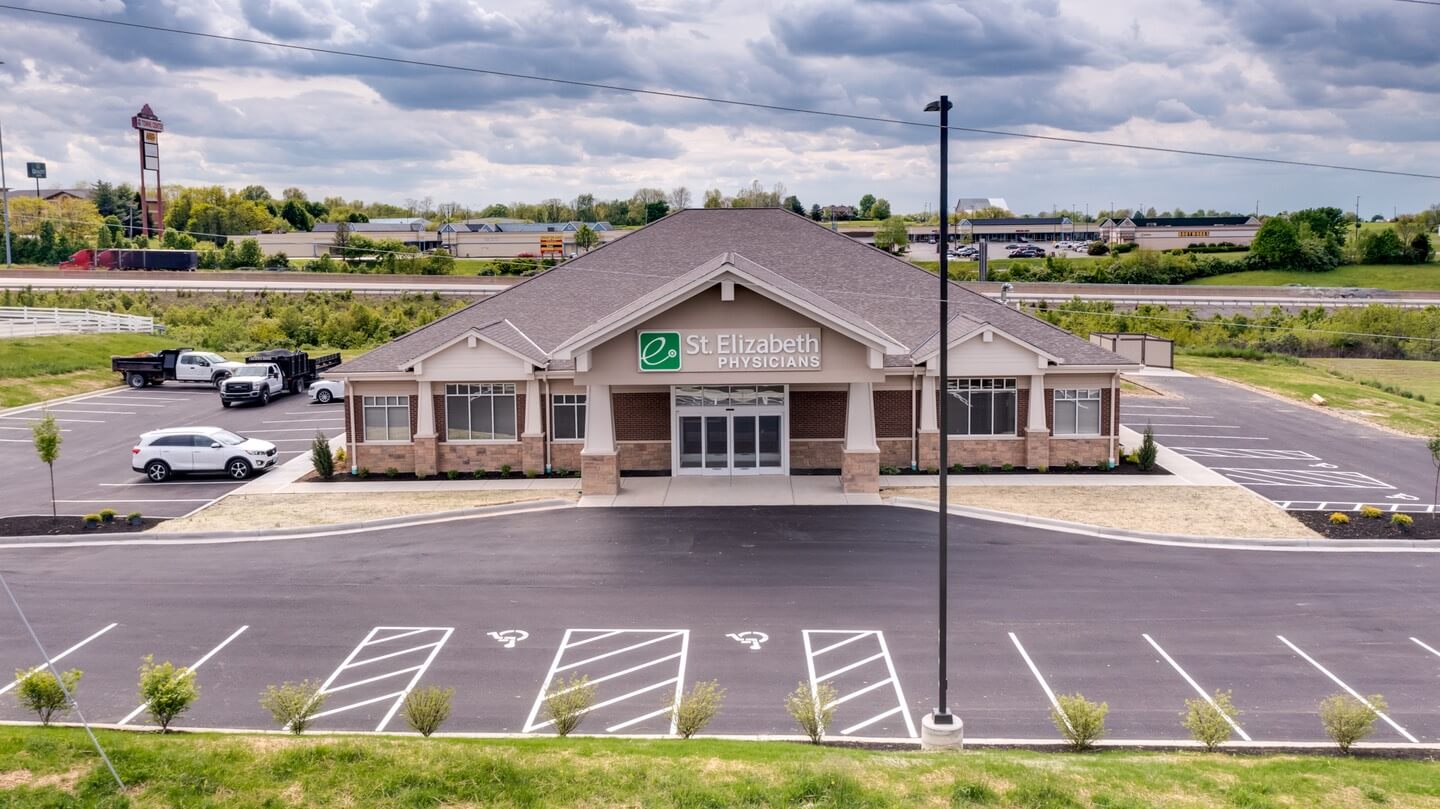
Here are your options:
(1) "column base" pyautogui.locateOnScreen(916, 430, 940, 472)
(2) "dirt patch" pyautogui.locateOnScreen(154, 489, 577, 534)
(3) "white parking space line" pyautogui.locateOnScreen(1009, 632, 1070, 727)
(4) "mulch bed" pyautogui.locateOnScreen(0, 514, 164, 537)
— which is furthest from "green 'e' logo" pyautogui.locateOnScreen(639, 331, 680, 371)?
(4) "mulch bed" pyautogui.locateOnScreen(0, 514, 164, 537)

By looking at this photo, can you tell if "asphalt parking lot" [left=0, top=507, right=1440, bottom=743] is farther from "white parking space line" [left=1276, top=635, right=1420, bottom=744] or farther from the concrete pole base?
the concrete pole base

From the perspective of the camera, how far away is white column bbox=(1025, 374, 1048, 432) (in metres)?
32.9

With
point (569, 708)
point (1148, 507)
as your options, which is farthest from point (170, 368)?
point (569, 708)

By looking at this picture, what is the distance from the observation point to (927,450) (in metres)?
33.0

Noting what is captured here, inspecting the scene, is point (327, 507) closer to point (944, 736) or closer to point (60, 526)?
point (60, 526)

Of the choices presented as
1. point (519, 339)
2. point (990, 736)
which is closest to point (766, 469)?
point (519, 339)

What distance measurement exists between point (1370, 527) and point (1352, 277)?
95694 mm

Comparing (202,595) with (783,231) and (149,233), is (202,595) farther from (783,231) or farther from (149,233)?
(149,233)

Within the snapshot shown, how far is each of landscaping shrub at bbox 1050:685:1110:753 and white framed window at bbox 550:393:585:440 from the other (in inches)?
811

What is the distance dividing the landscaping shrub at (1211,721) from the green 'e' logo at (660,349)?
52.1 feet

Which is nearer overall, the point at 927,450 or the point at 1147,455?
the point at 1147,455

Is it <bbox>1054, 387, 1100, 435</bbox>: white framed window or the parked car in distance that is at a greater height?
<bbox>1054, 387, 1100, 435</bbox>: white framed window

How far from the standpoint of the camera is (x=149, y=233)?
129500mm

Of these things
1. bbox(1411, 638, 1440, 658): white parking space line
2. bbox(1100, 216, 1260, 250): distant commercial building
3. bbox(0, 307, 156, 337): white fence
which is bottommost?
bbox(1411, 638, 1440, 658): white parking space line
